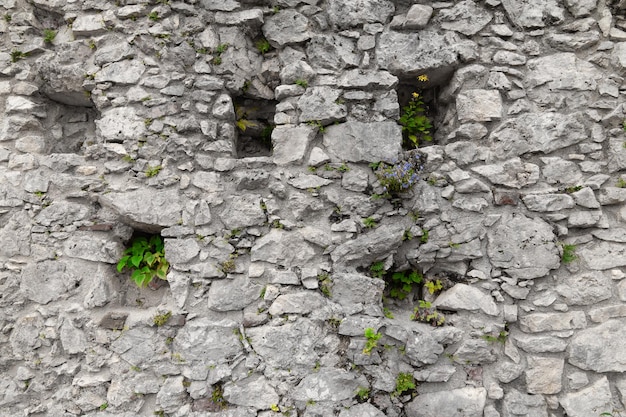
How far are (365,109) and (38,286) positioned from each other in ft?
10.2

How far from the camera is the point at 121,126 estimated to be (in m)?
3.26

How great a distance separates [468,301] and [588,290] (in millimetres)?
931

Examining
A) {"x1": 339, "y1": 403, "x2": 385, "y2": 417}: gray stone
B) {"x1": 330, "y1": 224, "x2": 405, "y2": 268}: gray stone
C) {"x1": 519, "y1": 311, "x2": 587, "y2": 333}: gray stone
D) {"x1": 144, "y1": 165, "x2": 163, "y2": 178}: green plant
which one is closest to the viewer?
{"x1": 339, "y1": 403, "x2": 385, "y2": 417}: gray stone

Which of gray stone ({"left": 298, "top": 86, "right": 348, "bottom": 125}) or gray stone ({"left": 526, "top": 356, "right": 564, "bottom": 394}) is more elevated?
gray stone ({"left": 298, "top": 86, "right": 348, "bottom": 125})

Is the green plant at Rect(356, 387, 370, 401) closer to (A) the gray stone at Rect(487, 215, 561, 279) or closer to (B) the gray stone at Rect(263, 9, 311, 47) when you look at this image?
(A) the gray stone at Rect(487, 215, 561, 279)

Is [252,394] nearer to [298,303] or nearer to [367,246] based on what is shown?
[298,303]

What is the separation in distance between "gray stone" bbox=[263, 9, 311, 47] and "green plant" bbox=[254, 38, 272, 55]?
51 mm

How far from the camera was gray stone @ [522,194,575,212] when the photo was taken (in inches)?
122

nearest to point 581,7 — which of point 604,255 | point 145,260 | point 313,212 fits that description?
point 604,255

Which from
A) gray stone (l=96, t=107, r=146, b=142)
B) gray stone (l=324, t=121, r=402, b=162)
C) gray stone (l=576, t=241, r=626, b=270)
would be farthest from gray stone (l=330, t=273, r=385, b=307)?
gray stone (l=96, t=107, r=146, b=142)

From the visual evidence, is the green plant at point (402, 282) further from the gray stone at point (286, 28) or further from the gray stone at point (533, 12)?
the gray stone at point (533, 12)

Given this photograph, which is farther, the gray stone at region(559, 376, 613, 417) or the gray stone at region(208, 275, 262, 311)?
the gray stone at region(208, 275, 262, 311)

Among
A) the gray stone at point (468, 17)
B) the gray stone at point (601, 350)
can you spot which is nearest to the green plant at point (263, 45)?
the gray stone at point (468, 17)

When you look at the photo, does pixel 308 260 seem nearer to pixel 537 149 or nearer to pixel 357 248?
pixel 357 248
